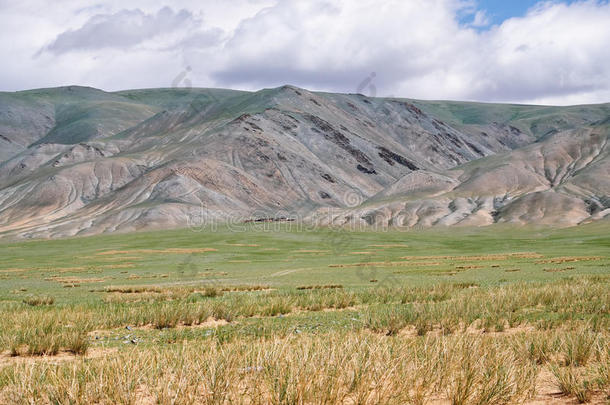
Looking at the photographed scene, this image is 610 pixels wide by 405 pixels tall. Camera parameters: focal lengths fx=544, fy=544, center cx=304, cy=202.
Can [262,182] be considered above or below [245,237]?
above

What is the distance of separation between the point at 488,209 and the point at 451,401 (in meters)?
161

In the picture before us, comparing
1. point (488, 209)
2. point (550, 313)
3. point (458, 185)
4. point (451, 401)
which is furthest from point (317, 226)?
point (451, 401)

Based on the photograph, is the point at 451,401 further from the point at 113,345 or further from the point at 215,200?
the point at 215,200

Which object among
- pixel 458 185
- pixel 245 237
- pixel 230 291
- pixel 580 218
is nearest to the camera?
pixel 230 291

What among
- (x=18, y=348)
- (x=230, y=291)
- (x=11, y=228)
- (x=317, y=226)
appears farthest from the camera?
(x=11, y=228)

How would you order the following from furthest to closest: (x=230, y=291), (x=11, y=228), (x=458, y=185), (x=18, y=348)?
1. (x=458, y=185)
2. (x=11, y=228)
3. (x=230, y=291)
4. (x=18, y=348)

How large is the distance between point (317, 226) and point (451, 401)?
147 meters

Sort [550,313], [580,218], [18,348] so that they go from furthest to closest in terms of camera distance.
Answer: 1. [580,218]
2. [550,313]
3. [18,348]

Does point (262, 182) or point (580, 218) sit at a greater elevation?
point (262, 182)

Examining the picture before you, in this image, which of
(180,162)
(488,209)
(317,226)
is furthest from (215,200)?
(488,209)

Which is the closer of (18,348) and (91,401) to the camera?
(91,401)

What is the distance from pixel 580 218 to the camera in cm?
14012

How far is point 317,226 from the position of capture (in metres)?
154

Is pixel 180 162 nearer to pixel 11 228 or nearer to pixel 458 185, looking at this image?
pixel 11 228
